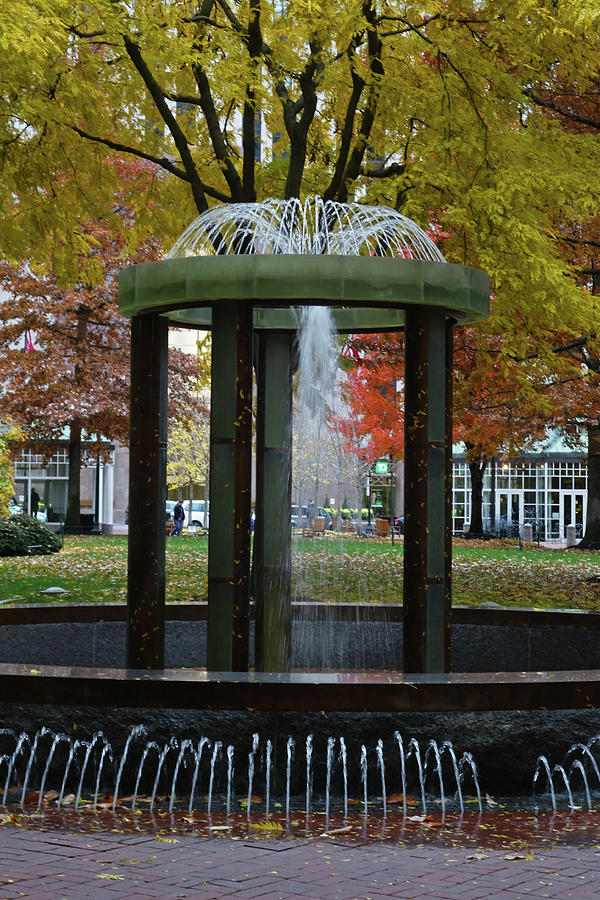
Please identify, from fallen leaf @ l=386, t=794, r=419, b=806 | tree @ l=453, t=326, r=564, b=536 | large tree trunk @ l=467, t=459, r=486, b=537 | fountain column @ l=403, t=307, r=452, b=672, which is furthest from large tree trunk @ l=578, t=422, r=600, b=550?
fallen leaf @ l=386, t=794, r=419, b=806

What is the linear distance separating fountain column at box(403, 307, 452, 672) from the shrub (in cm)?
2040

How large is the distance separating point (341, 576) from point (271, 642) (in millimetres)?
11047

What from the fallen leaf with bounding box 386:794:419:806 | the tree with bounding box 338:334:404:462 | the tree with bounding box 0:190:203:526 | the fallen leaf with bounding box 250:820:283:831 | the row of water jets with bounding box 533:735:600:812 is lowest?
the fallen leaf with bounding box 250:820:283:831

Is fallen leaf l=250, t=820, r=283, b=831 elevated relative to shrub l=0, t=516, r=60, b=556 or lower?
lower

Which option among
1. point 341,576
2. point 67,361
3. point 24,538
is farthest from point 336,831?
point 67,361

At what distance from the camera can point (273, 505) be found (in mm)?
11883

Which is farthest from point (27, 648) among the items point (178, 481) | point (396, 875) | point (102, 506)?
point (102, 506)

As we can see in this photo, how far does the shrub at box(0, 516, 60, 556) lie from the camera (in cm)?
2920

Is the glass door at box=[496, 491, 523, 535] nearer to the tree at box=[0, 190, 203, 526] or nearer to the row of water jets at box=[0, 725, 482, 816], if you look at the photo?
the tree at box=[0, 190, 203, 526]

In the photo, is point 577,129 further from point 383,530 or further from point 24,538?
point 383,530

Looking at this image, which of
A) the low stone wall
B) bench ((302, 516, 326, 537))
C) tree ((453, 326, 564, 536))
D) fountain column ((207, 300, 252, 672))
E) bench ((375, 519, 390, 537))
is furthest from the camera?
bench ((375, 519, 390, 537))

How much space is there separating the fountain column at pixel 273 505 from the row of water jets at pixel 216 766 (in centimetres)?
363

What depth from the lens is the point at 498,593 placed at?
20219mm

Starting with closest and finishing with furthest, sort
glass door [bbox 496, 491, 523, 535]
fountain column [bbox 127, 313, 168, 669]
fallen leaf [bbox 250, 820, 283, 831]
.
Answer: fallen leaf [bbox 250, 820, 283, 831] → fountain column [bbox 127, 313, 168, 669] → glass door [bbox 496, 491, 523, 535]
